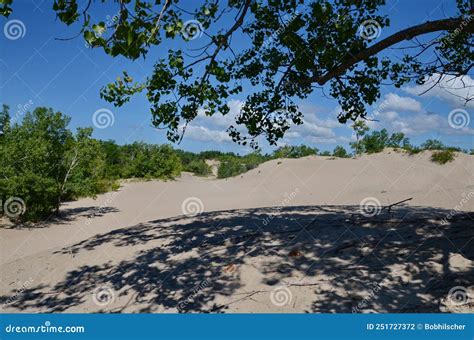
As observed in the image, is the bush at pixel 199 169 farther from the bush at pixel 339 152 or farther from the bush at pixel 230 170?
the bush at pixel 339 152

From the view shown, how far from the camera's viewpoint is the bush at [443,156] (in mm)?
25484

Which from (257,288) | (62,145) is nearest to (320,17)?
(257,288)

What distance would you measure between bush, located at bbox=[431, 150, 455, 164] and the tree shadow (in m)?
20.1

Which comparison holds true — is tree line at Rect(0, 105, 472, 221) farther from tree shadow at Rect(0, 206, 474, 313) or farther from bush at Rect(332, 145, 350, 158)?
bush at Rect(332, 145, 350, 158)

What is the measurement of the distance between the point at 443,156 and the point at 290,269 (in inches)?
963

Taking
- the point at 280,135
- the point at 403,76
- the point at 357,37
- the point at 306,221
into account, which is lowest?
the point at 306,221

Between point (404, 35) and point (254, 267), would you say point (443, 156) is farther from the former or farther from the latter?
point (254, 267)

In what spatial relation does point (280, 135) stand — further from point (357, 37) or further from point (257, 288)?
point (257, 288)

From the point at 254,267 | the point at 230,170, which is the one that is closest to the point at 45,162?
the point at 254,267

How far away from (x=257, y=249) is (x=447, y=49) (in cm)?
585

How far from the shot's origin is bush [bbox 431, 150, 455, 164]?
25.5 m

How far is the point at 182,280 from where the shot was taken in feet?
19.9

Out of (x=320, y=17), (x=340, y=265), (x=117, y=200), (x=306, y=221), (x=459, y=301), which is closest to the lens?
(x=459, y=301)

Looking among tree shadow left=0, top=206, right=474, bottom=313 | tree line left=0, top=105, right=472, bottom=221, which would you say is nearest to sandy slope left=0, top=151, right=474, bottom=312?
tree shadow left=0, top=206, right=474, bottom=313
